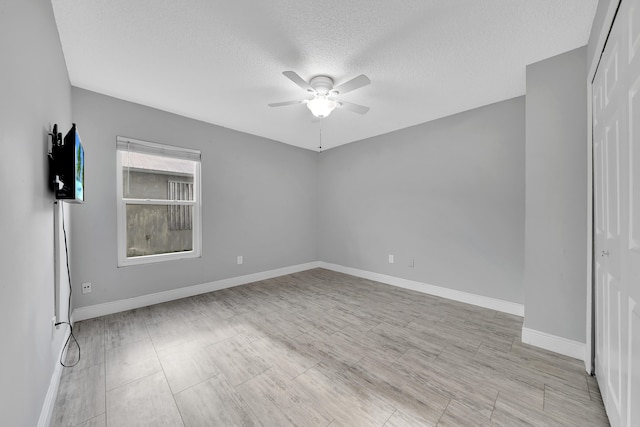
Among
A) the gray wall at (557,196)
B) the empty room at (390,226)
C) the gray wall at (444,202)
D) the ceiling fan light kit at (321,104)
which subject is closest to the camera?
the empty room at (390,226)

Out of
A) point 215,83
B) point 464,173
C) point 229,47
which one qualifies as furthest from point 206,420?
point 464,173

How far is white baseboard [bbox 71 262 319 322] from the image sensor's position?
8.58ft

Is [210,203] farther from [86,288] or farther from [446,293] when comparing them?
[446,293]

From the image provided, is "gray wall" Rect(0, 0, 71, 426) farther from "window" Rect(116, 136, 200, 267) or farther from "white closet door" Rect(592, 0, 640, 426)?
"white closet door" Rect(592, 0, 640, 426)

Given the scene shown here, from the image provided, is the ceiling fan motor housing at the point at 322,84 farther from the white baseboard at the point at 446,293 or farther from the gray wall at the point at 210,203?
the white baseboard at the point at 446,293

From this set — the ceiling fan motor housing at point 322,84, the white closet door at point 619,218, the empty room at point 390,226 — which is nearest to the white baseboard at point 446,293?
the empty room at point 390,226

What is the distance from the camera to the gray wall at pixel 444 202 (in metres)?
2.80

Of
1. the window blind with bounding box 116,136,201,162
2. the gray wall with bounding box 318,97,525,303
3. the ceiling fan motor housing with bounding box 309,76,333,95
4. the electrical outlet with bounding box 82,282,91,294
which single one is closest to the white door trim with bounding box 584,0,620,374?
the gray wall with bounding box 318,97,525,303

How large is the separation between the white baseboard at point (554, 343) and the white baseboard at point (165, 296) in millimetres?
3459

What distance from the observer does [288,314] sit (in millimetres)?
2807

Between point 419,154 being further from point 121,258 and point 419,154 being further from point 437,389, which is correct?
point 121,258

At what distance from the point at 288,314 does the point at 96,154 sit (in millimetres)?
2827

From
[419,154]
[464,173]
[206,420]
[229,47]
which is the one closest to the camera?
→ [206,420]

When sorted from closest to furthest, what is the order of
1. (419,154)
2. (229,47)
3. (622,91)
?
1. (622,91)
2. (229,47)
3. (419,154)
